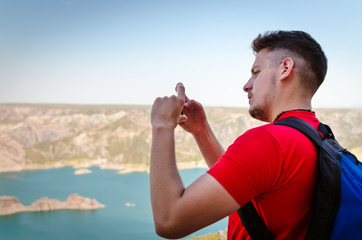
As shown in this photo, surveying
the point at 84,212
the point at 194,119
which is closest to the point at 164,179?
the point at 194,119

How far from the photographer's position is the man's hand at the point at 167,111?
727 millimetres

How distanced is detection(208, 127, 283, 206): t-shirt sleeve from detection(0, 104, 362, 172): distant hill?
6203 centimetres

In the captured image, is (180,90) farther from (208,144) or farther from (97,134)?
(97,134)

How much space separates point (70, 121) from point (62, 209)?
4284cm

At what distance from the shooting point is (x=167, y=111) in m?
0.75

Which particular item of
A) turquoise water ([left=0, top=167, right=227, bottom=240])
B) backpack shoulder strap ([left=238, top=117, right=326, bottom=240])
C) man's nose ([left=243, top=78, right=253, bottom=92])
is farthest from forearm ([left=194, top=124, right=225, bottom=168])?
turquoise water ([left=0, top=167, right=227, bottom=240])

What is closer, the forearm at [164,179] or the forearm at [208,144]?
the forearm at [164,179]

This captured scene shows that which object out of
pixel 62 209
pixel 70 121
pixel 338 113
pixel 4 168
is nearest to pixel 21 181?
pixel 4 168

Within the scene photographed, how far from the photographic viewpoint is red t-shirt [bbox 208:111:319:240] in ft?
1.96

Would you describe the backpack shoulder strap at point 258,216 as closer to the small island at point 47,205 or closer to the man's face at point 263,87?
the man's face at point 263,87

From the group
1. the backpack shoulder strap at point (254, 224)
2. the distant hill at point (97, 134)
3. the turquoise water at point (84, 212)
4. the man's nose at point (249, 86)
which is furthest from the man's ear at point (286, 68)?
the distant hill at point (97, 134)

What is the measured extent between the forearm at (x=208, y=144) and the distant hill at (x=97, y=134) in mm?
61397

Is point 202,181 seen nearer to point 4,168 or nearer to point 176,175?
point 176,175

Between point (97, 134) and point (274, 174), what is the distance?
87703 millimetres
